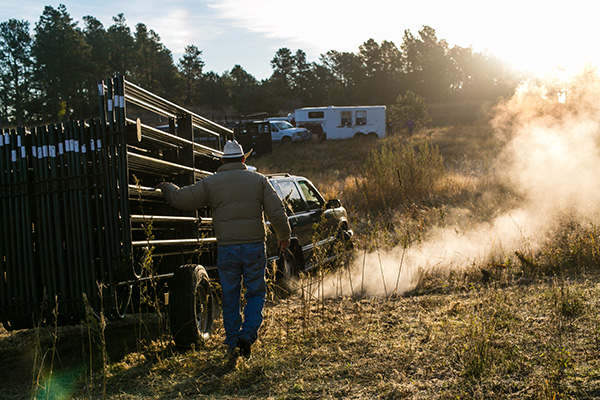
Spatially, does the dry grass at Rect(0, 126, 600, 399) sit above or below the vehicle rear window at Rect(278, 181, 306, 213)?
below

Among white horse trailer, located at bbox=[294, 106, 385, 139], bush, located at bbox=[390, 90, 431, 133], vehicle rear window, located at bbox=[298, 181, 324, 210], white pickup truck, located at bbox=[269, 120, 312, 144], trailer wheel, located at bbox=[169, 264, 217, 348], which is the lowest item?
trailer wheel, located at bbox=[169, 264, 217, 348]

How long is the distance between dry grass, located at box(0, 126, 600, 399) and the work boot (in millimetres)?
68

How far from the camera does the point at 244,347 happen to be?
5391mm

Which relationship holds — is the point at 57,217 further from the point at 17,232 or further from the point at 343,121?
the point at 343,121

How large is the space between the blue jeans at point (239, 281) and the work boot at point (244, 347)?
210 mm

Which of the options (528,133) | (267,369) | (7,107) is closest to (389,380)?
(267,369)

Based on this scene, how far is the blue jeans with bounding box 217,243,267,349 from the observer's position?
5.61 meters

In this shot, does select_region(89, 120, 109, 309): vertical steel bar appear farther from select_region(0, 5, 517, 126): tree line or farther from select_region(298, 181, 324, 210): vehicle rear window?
select_region(0, 5, 517, 126): tree line

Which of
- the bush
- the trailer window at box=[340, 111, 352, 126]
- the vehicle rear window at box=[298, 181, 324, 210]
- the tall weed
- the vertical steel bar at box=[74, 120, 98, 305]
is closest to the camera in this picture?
the vertical steel bar at box=[74, 120, 98, 305]

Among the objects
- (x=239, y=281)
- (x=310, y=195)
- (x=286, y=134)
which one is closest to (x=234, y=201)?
(x=239, y=281)

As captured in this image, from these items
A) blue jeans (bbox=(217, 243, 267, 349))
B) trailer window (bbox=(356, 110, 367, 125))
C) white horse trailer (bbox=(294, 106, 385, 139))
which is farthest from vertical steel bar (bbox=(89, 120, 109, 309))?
trailer window (bbox=(356, 110, 367, 125))

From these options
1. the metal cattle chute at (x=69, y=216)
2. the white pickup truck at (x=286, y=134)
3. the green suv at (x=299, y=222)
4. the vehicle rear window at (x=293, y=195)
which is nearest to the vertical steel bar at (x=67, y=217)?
the metal cattle chute at (x=69, y=216)

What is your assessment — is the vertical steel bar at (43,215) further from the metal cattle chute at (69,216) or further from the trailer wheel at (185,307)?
the trailer wheel at (185,307)

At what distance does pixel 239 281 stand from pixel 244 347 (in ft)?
2.14
